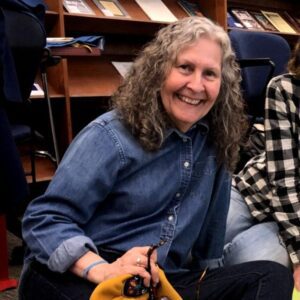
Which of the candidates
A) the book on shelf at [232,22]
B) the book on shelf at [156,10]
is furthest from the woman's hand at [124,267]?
the book on shelf at [232,22]

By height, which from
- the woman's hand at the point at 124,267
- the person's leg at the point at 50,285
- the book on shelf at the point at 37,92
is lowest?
the book on shelf at the point at 37,92

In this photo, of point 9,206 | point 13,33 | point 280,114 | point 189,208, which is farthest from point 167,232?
point 13,33

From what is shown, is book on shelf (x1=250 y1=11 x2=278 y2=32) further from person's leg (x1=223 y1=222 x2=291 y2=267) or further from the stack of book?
person's leg (x1=223 y1=222 x2=291 y2=267)

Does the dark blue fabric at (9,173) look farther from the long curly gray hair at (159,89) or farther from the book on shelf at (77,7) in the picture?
the book on shelf at (77,7)

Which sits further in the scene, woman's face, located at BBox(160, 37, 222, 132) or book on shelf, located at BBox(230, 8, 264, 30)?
book on shelf, located at BBox(230, 8, 264, 30)

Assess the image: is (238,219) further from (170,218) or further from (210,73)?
(210,73)

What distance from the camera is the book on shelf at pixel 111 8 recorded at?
309 centimetres

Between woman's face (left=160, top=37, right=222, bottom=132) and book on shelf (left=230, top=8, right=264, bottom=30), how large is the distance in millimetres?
2983

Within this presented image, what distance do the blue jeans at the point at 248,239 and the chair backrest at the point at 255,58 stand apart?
95cm

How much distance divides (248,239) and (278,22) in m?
3.23

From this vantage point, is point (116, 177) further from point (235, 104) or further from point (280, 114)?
point (280, 114)

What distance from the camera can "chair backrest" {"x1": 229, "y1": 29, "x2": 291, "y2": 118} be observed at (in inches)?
97.8

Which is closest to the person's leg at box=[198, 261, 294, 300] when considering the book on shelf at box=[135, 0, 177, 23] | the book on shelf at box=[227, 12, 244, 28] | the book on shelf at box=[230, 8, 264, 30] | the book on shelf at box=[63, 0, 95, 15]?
the book on shelf at box=[63, 0, 95, 15]

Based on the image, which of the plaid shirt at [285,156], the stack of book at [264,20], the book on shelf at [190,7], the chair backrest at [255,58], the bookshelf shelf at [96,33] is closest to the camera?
the plaid shirt at [285,156]
